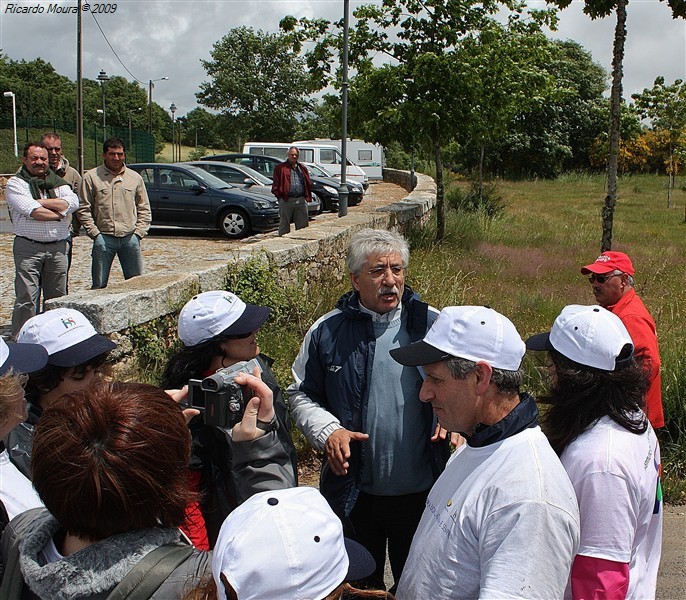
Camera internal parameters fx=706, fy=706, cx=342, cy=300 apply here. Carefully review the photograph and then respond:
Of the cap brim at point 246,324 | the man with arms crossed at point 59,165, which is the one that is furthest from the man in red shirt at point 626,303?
the man with arms crossed at point 59,165

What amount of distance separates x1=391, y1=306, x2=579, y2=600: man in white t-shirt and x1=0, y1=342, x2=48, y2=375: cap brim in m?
1.21

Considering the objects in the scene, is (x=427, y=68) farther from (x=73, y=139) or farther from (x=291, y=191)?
(x=73, y=139)

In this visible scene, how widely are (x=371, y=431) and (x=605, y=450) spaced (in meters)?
1.18

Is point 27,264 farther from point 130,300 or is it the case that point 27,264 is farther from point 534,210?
point 534,210

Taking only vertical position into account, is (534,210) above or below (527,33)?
below

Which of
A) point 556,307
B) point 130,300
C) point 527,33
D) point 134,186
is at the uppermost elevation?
point 527,33

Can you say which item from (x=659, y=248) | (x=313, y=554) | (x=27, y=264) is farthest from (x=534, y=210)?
(x=313, y=554)

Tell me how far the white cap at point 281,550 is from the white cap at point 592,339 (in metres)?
1.18

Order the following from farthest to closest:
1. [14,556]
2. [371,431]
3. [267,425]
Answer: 1. [371,431]
2. [267,425]
3. [14,556]

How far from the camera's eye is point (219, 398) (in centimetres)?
231

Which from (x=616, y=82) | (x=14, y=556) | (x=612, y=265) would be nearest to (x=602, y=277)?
(x=612, y=265)

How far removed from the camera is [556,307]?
810cm

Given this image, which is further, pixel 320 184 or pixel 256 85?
pixel 256 85

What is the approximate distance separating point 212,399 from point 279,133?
6805 centimetres
